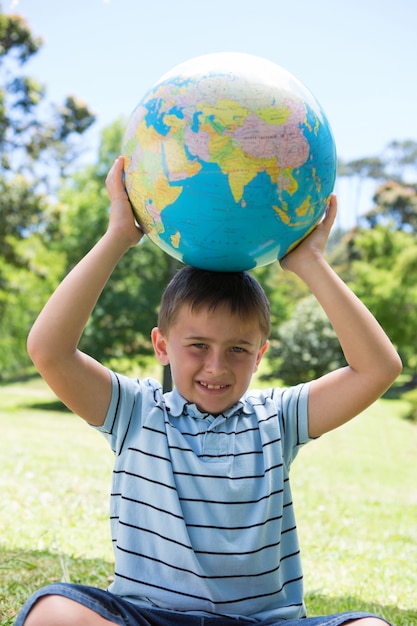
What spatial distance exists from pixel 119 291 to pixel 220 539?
25755 mm

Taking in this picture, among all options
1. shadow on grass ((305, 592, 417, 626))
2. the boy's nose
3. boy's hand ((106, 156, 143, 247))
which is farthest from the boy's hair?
shadow on grass ((305, 592, 417, 626))

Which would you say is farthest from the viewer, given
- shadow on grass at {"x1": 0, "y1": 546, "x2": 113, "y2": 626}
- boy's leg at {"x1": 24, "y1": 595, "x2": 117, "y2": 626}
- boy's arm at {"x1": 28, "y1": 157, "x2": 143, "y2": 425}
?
shadow on grass at {"x1": 0, "y1": 546, "x2": 113, "y2": 626}

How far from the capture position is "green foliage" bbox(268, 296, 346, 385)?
29.3 meters

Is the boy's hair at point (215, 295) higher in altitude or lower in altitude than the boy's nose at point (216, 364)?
higher

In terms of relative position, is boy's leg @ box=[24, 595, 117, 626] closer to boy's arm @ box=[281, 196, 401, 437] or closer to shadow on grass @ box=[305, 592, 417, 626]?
boy's arm @ box=[281, 196, 401, 437]

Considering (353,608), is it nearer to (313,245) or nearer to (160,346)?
(160,346)

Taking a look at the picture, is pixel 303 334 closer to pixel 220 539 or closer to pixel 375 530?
pixel 375 530

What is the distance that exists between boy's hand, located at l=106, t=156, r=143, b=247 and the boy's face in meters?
0.35

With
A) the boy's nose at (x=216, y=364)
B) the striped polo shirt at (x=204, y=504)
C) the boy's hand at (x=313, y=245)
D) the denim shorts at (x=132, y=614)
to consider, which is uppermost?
the boy's hand at (x=313, y=245)

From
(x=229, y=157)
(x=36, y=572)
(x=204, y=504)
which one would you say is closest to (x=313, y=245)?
(x=229, y=157)

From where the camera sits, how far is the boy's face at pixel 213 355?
254cm

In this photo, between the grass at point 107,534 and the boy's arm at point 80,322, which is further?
the grass at point 107,534

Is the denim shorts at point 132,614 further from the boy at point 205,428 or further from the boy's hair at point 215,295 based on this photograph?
the boy's hair at point 215,295

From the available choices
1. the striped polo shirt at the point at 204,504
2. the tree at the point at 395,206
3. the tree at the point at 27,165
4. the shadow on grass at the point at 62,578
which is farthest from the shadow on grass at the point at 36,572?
the tree at the point at 395,206
